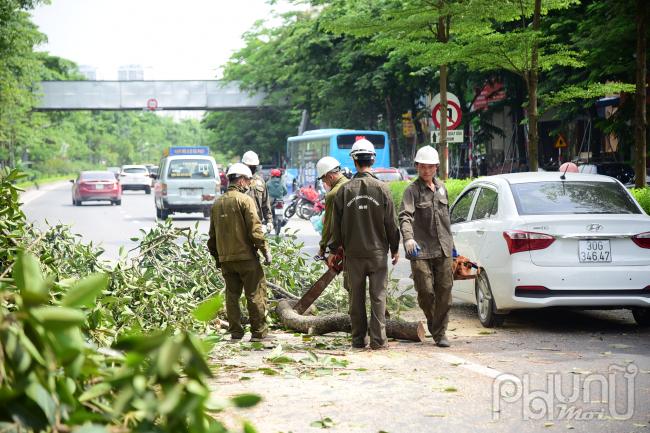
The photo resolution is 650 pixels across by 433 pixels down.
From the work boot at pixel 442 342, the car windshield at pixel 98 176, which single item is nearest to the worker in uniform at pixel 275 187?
the work boot at pixel 442 342

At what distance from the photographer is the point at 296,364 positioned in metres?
8.14

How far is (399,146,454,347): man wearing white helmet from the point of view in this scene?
29.9ft

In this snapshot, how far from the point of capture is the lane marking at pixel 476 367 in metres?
7.38

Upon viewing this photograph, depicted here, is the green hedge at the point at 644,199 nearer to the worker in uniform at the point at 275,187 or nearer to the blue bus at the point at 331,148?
the worker in uniform at the point at 275,187

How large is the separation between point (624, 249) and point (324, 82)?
117 feet

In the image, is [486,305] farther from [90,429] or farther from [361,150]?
[90,429]

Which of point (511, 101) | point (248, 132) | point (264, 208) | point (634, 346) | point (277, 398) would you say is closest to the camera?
point (277, 398)

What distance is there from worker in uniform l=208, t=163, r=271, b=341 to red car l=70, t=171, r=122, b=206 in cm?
3284

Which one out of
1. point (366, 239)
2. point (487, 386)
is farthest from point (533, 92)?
point (487, 386)

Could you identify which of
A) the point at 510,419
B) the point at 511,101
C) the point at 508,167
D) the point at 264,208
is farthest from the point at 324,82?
the point at 510,419

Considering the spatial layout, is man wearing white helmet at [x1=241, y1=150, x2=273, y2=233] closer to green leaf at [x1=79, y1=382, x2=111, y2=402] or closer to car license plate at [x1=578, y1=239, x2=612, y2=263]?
car license plate at [x1=578, y1=239, x2=612, y2=263]

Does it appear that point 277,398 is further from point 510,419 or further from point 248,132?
point 248,132

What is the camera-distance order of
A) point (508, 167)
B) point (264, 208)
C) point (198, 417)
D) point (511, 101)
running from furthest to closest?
point (508, 167) < point (511, 101) < point (264, 208) < point (198, 417)

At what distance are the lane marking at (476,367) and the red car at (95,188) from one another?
34.7 meters
